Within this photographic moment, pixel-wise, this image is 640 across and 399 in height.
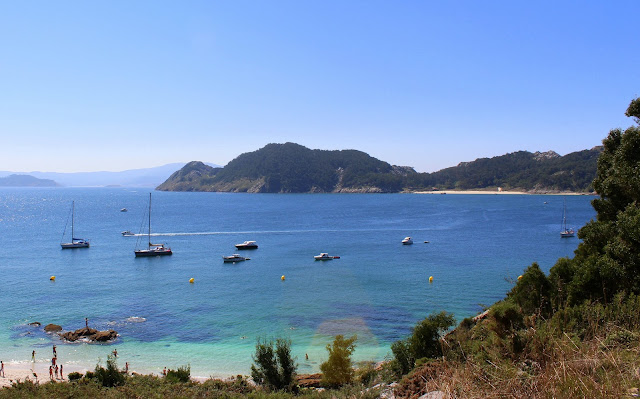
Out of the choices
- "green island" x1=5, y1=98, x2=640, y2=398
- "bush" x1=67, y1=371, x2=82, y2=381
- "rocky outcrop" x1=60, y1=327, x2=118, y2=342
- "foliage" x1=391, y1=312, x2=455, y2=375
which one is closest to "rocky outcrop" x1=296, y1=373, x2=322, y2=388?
"green island" x1=5, y1=98, x2=640, y2=398

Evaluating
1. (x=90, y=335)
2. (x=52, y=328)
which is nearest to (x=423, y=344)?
(x=90, y=335)

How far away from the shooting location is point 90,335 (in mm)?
29031

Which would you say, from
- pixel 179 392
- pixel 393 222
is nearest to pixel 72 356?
pixel 179 392

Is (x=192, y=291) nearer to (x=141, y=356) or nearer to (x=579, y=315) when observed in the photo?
(x=141, y=356)

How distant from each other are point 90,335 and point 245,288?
617 inches

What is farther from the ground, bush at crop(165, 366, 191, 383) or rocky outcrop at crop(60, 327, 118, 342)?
bush at crop(165, 366, 191, 383)

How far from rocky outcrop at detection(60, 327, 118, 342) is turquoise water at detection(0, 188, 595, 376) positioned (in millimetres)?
802

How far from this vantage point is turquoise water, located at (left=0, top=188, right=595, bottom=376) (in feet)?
90.6

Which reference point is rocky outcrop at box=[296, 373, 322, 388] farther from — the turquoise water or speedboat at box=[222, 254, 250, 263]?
speedboat at box=[222, 254, 250, 263]

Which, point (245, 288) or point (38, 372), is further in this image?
point (245, 288)

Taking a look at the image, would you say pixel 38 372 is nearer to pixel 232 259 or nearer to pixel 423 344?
pixel 423 344

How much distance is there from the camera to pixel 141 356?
85.1ft

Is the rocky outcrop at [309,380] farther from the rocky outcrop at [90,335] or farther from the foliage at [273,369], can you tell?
the rocky outcrop at [90,335]

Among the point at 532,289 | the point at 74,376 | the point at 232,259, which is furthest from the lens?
the point at 232,259
